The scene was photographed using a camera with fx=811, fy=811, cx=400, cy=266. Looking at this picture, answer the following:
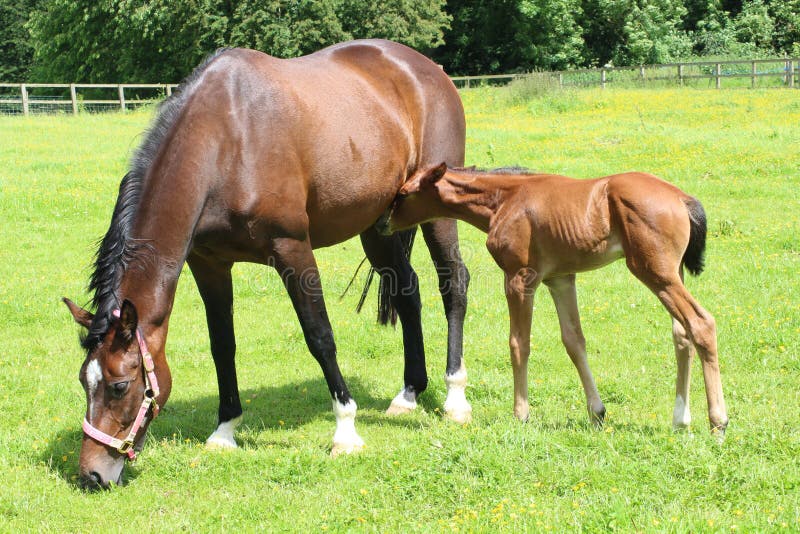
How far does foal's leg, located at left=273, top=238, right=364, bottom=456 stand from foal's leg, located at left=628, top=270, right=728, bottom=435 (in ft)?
6.80

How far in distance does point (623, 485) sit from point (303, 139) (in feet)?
9.63

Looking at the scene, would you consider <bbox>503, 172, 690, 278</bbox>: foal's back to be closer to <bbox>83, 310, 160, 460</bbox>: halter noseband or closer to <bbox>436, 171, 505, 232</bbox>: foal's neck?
<bbox>436, 171, 505, 232</bbox>: foal's neck

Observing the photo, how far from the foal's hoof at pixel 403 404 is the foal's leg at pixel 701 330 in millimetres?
2446

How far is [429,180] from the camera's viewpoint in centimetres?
559

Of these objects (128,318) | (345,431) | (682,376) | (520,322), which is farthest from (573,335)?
(128,318)

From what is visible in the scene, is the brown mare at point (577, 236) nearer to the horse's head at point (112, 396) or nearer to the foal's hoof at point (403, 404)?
Result: the foal's hoof at point (403, 404)

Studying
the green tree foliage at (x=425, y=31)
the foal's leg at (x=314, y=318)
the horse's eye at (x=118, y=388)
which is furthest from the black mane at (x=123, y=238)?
the green tree foliage at (x=425, y=31)

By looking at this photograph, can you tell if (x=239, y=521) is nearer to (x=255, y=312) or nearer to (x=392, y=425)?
(x=392, y=425)

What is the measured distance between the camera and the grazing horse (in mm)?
4688

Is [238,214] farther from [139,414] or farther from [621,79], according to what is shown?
[621,79]

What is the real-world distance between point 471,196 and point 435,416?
5.92 feet

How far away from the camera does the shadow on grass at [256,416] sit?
548 cm

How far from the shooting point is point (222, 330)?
5809 millimetres

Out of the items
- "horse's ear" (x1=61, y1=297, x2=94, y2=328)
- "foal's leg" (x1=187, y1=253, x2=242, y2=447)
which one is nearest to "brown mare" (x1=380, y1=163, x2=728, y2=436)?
"foal's leg" (x1=187, y1=253, x2=242, y2=447)
